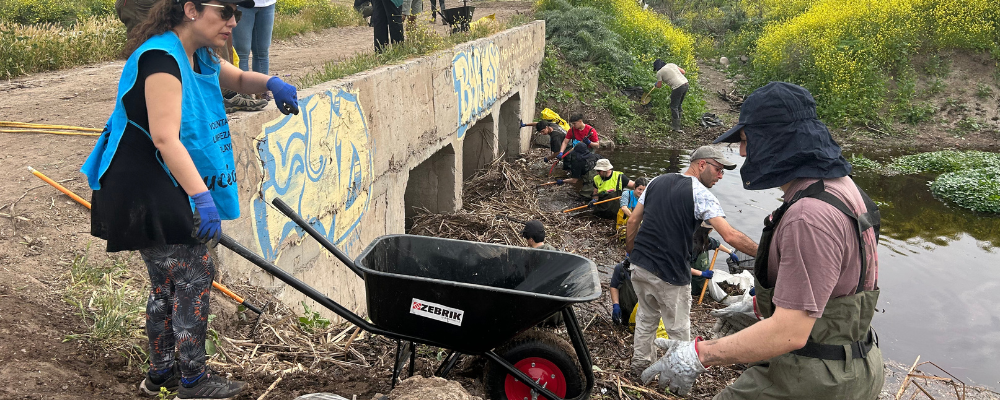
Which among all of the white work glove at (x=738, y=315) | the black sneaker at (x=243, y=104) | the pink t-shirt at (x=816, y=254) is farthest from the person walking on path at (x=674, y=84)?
the pink t-shirt at (x=816, y=254)

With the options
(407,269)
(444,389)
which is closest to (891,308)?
(407,269)

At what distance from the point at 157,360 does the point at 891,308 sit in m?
7.68

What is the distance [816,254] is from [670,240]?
2.74 metres

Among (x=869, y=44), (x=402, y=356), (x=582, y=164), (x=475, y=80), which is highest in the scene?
(x=475, y=80)

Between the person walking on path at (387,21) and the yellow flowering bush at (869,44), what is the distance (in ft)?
43.2

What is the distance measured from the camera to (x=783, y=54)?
19219mm

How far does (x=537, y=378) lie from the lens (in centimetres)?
353

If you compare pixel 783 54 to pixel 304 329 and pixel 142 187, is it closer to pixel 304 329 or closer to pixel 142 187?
pixel 304 329

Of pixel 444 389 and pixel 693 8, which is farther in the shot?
pixel 693 8

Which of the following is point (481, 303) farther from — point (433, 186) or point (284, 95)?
point (433, 186)

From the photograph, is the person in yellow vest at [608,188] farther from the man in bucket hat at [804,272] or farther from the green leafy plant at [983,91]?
the green leafy plant at [983,91]

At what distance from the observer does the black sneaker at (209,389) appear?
2.77 meters

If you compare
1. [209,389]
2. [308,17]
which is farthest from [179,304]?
[308,17]

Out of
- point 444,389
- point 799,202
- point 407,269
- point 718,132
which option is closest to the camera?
point 799,202
